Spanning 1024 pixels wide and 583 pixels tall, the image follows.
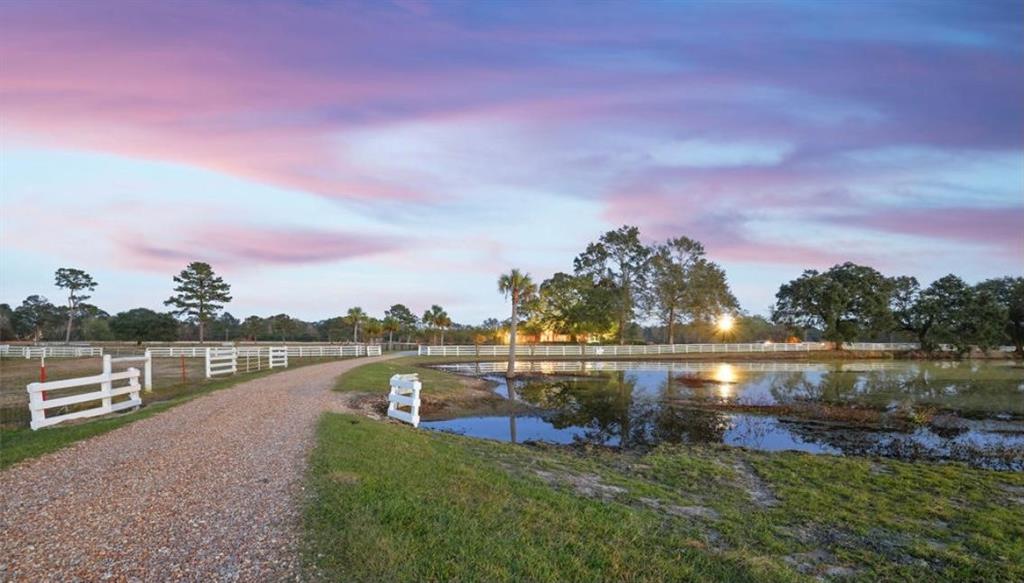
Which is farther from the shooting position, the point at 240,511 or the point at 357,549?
the point at 240,511

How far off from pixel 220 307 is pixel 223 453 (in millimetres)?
74677

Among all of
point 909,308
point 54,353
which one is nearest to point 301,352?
point 54,353

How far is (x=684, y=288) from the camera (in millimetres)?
65562

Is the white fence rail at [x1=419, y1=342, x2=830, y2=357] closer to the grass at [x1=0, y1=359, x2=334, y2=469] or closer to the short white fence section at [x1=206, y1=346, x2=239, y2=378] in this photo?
the short white fence section at [x1=206, y1=346, x2=239, y2=378]

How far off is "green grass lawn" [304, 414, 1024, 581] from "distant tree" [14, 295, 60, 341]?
107 metres

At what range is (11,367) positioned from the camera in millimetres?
31250

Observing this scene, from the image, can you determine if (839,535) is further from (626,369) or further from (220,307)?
(220,307)

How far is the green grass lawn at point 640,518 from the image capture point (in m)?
4.95

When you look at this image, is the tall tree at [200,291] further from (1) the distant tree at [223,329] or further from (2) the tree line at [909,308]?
(2) the tree line at [909,308]

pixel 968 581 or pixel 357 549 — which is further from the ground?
pixel 357 549

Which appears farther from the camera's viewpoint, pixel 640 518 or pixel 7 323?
pixel 7 323

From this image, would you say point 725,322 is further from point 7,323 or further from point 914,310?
point 7,323

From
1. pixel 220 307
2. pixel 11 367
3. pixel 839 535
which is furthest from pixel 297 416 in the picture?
pixel 220 307

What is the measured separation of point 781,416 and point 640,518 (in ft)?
46.8
